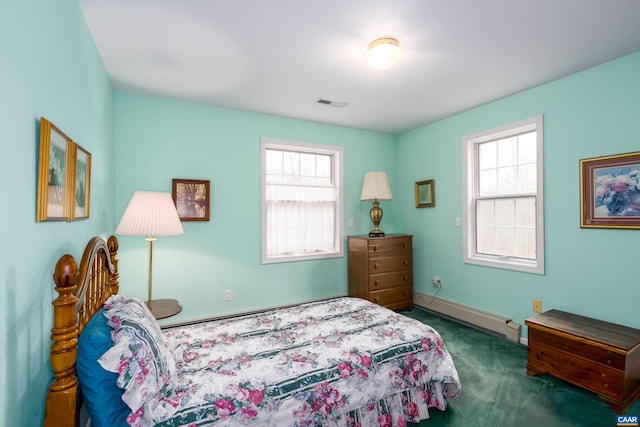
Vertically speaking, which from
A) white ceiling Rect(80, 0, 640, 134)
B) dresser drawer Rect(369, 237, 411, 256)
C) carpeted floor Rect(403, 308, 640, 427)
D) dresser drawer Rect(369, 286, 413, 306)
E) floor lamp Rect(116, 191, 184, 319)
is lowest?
carpeted floor Rect(403, 308, 640, 427)

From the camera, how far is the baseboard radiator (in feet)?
10.5

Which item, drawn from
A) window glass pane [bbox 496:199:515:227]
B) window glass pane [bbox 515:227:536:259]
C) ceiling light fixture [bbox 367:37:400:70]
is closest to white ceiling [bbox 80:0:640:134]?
ceiling light fixture [bbox 367:37:400:70]

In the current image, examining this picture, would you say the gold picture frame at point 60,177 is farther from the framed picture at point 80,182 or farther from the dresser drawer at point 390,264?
the dresser drawer at point 390,264

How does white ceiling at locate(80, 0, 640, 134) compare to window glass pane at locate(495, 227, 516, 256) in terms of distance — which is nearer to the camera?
white ceiling at locate(80, 0, 640, 134)

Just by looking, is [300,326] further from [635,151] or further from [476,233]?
[635,151]

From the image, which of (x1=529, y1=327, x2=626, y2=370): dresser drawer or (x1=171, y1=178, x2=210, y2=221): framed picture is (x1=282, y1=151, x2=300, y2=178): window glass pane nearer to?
(x1=171, y1=178, x2=210, y2=221): framed picture

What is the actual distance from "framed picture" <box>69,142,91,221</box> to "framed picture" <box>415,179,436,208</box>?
3663mm

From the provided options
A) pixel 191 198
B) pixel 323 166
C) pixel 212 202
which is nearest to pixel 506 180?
pixel 323 166

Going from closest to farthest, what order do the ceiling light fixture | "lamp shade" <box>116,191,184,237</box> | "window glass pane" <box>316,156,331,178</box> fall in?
the ceiling light fixture
"lamp shade" <box>116,191,184,237</box>
"window glass pane" <box>316,156,331,178</box>

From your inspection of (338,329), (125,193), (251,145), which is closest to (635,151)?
(338,329)

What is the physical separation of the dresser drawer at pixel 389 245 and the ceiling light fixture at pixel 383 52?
7.10 feet

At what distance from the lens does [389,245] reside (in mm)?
4012

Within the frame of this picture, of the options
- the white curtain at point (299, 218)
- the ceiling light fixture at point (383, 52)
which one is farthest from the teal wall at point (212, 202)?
the ceiling light fixture at point (383, 52)

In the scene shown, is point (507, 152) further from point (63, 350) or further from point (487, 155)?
point (63, 350)
